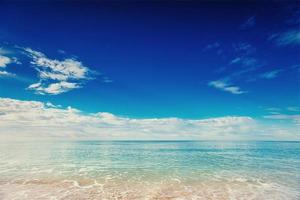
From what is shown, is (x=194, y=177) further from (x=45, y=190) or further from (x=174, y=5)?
(x=174, y=5)

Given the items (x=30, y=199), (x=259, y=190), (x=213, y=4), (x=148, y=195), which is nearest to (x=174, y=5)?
(x=213, y=4)

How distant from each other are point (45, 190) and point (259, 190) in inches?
397

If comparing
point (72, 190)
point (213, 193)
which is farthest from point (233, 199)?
point (72, 190)

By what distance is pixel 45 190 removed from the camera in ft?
33.4

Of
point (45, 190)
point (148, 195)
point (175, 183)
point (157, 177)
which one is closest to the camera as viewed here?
point (148, 195)

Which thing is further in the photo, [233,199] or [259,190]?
[259,190]

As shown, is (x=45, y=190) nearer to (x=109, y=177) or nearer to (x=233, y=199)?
(x=109, y=177)

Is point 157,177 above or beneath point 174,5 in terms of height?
beneath

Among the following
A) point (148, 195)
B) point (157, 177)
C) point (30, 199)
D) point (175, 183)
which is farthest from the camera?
point (157, 177)

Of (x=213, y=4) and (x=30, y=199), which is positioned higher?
(x=213, y=4)

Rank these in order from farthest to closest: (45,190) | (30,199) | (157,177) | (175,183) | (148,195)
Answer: (157,177) → (175,183) → (45,190) → (148,195) → (30,199)

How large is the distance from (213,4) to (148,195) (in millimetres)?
9135

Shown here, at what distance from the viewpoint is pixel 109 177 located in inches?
524

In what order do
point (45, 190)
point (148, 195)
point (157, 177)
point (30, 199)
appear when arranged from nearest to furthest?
point (30, 199)
point (148, 195)
point (45, 190)
point (157, 177)
